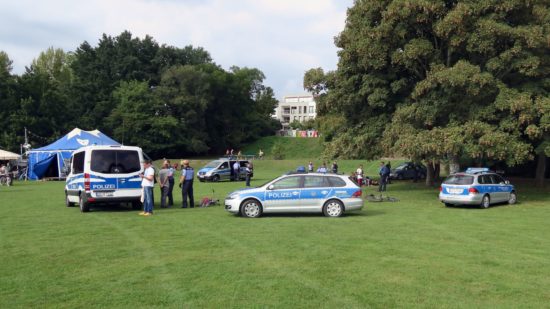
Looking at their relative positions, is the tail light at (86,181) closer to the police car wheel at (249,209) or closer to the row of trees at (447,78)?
the police car wheel at (249,209)

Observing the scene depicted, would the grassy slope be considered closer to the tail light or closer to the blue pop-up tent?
the blue pop-up tent

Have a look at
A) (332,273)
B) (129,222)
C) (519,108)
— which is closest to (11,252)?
(129,222)

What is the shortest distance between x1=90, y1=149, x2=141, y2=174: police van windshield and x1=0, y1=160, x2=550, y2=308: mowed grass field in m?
1.79

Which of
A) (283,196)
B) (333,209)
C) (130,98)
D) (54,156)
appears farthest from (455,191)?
(130,98)

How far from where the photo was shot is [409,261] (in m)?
9.27

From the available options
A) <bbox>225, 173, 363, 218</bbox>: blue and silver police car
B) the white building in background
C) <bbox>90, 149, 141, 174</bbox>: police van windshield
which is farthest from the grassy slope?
the white building in background

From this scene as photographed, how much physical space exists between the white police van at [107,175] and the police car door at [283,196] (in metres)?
4.64

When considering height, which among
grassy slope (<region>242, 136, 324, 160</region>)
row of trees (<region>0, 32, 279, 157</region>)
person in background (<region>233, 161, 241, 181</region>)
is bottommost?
person in background (<region>233, 161, 241, 181</region>)

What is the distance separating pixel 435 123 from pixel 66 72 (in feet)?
240

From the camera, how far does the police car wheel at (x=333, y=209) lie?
16484mm

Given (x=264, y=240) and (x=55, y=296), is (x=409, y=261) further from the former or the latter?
(x=55, y=296)

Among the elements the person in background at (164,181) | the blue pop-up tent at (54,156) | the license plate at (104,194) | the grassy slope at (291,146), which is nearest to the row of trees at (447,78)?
the person in background at (164,181)

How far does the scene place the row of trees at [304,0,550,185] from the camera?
22766 millimetres

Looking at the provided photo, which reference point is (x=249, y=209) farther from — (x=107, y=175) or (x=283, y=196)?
(x=107, y=175)
